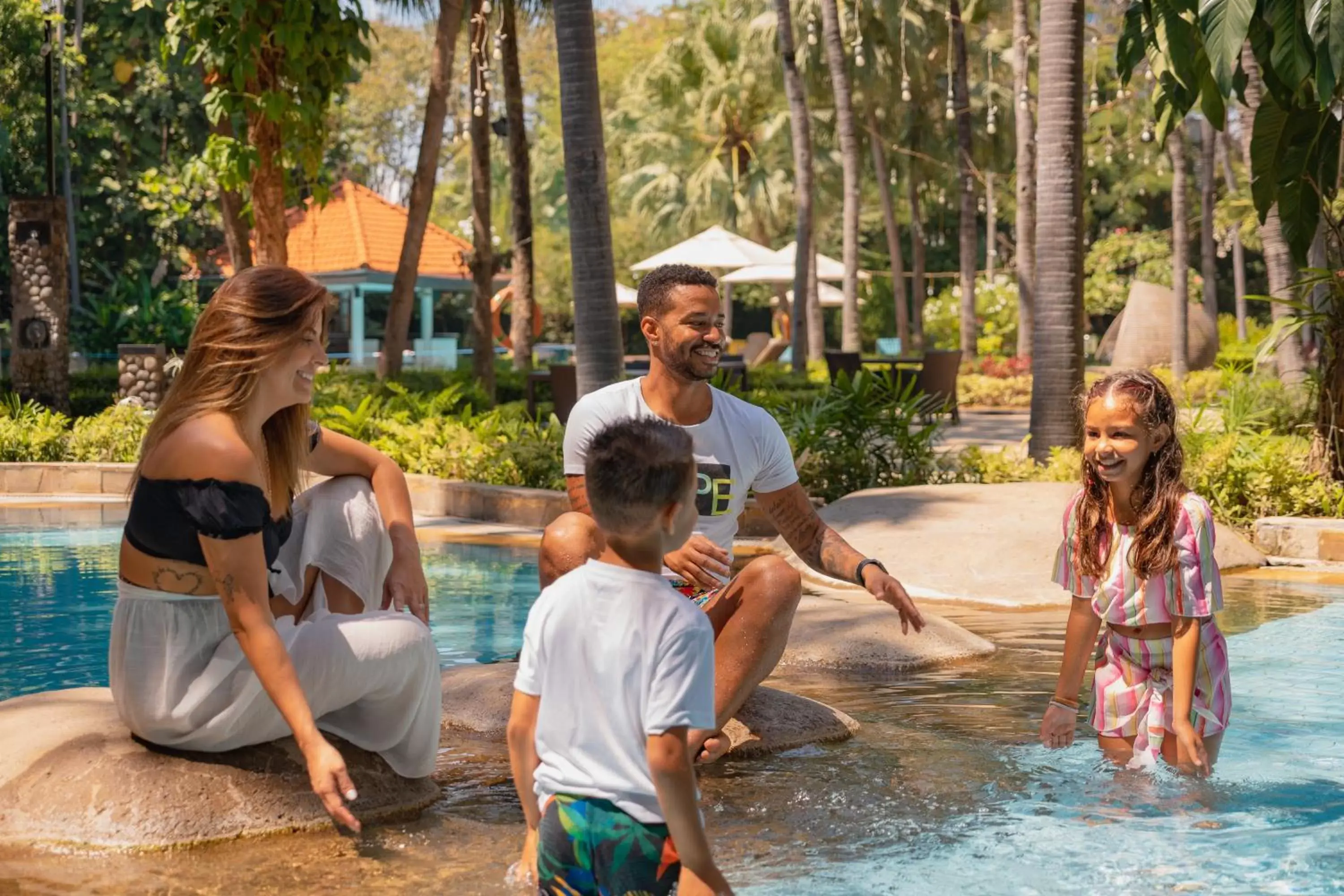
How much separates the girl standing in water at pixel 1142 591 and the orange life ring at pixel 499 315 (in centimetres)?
1600

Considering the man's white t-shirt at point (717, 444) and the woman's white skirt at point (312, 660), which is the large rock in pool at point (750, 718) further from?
the woman's white skirt at point (312, 660)

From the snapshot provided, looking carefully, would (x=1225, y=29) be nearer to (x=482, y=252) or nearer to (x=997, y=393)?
(x=482, y=252)

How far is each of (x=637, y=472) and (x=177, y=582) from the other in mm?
1780

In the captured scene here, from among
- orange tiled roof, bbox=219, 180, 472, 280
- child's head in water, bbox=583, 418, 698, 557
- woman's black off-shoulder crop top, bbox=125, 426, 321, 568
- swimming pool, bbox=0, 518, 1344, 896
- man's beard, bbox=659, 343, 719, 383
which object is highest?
orange tiled roof, bbox=219, 180, 472, 280

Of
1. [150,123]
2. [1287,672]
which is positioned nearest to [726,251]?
[150,123]

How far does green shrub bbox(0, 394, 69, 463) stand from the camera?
15.1 m

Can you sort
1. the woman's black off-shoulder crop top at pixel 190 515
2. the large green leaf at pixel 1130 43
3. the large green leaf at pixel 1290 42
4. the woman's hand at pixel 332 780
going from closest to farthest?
the woman's hand at pixel 332 780 → the woman's black off-shoulder crop top at pixel 190 515 → the large green leaf at pixel 1290 42 → the large green leaf at pixel 1130 43

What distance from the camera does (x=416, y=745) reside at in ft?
15.8

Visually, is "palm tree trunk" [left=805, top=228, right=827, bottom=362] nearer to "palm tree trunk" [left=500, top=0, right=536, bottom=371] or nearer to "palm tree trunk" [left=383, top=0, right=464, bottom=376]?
"palm tree trunk" [left=500, top=0, right=536, bottom=371]

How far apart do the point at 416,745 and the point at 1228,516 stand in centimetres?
760

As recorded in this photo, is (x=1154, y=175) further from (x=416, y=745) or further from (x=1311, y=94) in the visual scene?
(x=416, y=745)

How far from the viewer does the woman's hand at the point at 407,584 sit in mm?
4832

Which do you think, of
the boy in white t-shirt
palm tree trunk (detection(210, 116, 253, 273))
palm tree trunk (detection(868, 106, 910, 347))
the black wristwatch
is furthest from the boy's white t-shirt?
palm tree trunk (detection(868, 106, 910, 347))

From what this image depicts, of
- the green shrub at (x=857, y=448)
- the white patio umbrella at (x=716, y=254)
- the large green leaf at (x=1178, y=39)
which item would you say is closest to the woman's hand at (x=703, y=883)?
the large green leaf at (x=1178, y=39)
